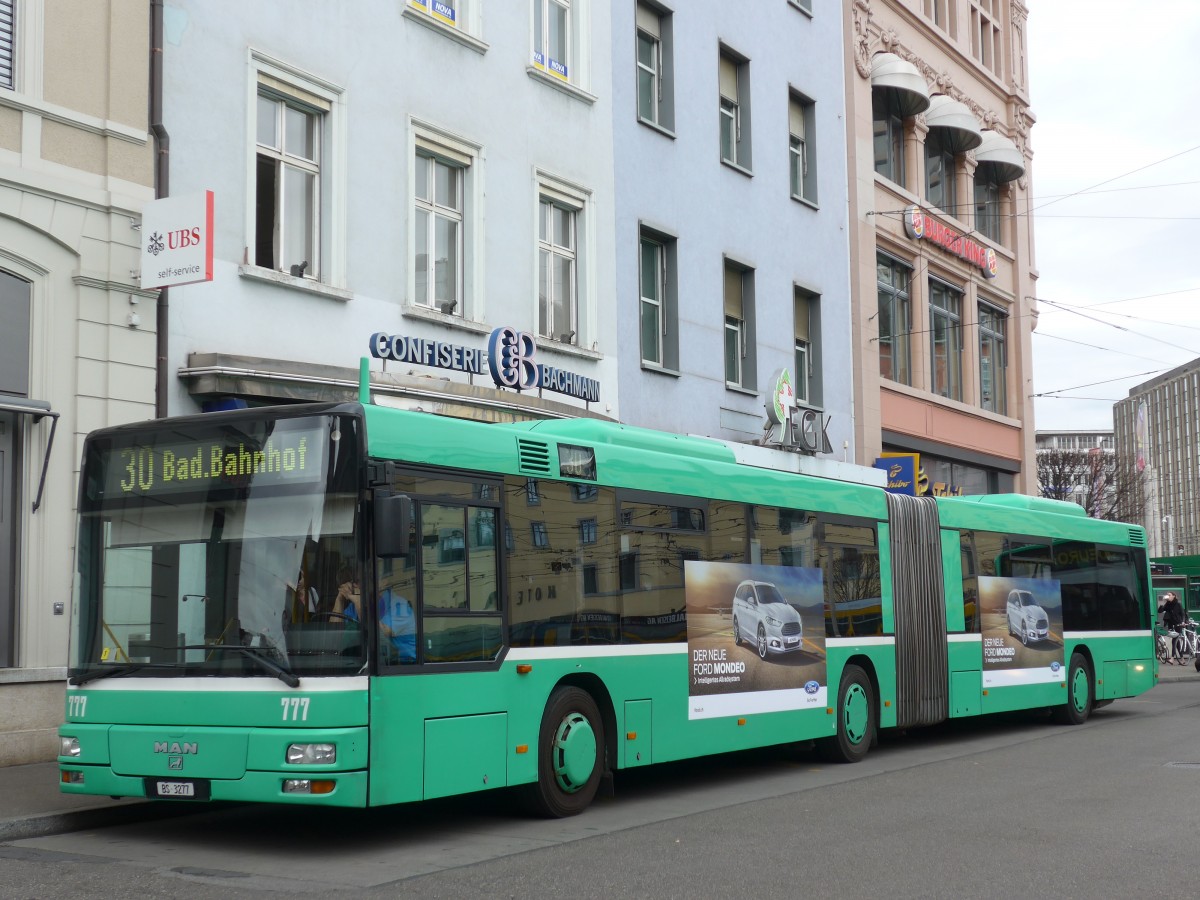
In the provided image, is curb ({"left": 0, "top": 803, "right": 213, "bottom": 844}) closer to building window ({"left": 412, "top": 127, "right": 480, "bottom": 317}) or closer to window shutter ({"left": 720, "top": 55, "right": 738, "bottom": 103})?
building window ({"left": 412, "top": 127, "right": 480, "bottom": 317})

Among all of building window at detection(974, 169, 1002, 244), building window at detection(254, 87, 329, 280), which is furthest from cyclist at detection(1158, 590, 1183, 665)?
building window at detection(254, 87, 329, 280)

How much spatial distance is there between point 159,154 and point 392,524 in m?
7.26

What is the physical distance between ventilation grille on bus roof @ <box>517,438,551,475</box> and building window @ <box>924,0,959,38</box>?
2570 centimetres

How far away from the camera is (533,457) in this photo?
11.0 meters

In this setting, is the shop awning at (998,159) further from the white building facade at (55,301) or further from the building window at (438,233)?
the white building facade at (55,301)

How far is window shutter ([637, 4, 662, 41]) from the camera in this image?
23578mm

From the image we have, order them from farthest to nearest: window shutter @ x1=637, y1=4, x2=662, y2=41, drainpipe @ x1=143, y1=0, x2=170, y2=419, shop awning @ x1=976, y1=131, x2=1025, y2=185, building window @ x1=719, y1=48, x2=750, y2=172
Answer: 1. shop awning @ x1=976, y1=131, x2=1025, y2=185
2. building window @ x1=719, y1=48, x2=750, y2=172
3. window shutter @ x1=637, y1=4, x2=662, y2=41
4. drainpipe @ x1=143, y1=0, x2=170, y2=419

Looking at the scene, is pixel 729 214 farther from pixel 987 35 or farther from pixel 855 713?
pixel 987 35

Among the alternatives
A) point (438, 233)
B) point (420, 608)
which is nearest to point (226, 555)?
point (420, 608)

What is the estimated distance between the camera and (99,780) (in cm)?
966

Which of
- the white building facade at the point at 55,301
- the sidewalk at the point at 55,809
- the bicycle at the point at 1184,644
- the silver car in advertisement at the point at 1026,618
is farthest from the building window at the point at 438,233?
the bicycle at the point at 1184,644

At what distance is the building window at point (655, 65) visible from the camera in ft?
77.5

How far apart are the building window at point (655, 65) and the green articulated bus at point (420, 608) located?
1061cm

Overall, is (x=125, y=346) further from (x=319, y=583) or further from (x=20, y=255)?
(x=319, y=583)
